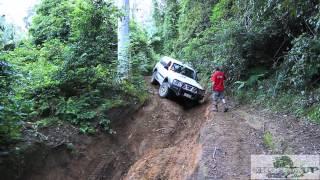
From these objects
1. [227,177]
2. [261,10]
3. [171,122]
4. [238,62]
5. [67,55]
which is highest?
[261,10]

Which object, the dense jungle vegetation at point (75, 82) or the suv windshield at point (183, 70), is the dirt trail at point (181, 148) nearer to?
the dense jungle vegetation at point (75, 82)

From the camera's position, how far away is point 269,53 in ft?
49.6

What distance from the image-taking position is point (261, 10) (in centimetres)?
1371

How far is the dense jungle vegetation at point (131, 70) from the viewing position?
1032 centimetres

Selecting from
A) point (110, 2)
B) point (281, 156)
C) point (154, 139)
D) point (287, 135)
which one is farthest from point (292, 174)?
point (110, 2)

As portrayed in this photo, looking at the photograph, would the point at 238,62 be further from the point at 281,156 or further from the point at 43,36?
the point at 43,36

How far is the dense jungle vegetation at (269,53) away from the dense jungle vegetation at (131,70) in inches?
1.3

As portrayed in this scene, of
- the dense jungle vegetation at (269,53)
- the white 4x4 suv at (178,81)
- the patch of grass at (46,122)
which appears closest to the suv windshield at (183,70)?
the white 4x4 suv at (178,81)

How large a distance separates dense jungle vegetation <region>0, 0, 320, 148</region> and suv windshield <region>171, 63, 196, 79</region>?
4.24 ft

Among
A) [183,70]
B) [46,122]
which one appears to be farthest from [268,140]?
[183,70]

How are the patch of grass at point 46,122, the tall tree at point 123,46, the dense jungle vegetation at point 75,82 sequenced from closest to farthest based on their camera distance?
1. the dense jungle vegetation at point 75,82
2. the patch of grass at point 46,122
3. the tall tree at point 123,46

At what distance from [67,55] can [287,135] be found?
7.59m

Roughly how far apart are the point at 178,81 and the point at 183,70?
178 cm

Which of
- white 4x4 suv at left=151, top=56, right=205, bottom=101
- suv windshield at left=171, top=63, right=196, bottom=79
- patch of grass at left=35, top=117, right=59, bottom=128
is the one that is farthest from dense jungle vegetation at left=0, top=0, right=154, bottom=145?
suv windshield at left=171, top=63, right=196, bottom=79
